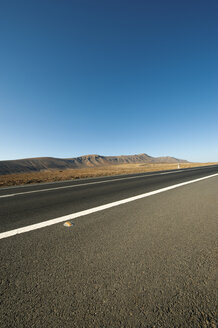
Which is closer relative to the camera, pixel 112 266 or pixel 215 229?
pixel 112 266

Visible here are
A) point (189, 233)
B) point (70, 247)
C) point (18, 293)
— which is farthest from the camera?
point (189, 233)

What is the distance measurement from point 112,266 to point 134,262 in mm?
254

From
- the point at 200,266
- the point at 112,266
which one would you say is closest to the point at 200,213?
the point at 200,266

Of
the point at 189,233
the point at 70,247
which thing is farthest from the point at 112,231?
the point at 189,233

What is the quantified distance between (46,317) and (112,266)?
72 centimetres

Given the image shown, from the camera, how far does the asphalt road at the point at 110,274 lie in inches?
42.5

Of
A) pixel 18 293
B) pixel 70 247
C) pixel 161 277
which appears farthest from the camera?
pixel 70 247

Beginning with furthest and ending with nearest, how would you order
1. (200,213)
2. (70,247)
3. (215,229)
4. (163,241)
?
(200,213)
(215,229)
(163,241)
(70,247)

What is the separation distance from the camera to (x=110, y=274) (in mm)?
1488

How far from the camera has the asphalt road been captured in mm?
1079

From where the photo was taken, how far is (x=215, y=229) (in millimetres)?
2525

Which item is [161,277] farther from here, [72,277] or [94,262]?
[72,277]

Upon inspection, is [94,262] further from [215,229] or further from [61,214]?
[215,229]

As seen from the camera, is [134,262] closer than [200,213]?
Yes
